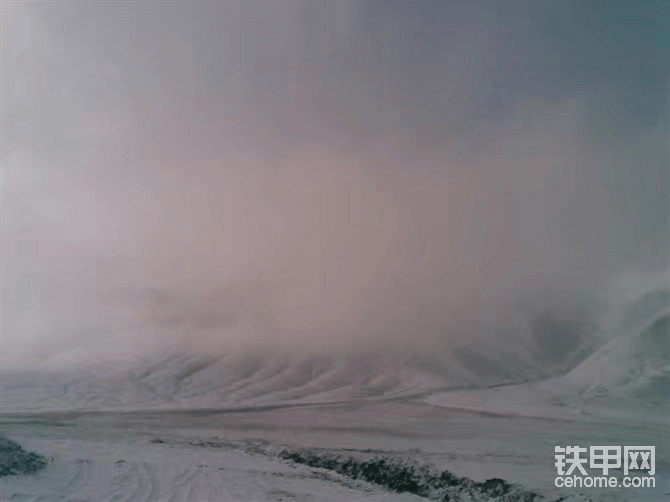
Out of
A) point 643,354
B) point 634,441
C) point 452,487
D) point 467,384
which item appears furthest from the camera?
point 467,384

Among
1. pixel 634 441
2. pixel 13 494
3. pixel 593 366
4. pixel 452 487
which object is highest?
pixel 593 366

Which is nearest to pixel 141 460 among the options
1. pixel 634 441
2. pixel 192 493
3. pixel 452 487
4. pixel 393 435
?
pixel 192 493

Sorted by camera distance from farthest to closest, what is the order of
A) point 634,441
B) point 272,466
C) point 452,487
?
1. point 634,441
2. point 272,466
3. point 452,487

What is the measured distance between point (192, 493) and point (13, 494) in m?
2.17

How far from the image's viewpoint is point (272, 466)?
7.55 metres

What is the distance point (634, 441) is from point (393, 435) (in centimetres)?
348

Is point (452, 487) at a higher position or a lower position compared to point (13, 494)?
higher

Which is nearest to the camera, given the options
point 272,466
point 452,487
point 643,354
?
point 452,487

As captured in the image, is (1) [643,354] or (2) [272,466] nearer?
(2) [272,466]

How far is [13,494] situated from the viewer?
6.79 metres

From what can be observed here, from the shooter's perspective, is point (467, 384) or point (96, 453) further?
point (467, 384)

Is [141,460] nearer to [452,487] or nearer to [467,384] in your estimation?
[452,487]

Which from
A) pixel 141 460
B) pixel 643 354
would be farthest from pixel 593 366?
pixel 141 460

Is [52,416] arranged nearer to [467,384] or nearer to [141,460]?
[141,460]
